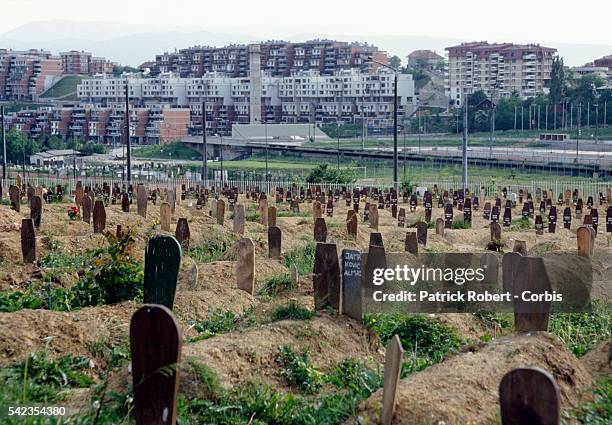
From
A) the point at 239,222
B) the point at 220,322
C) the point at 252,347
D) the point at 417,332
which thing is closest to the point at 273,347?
the point at 252,347

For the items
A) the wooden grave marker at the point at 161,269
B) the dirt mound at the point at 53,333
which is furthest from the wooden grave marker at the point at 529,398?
the wooden grave marker at the point at 161,269

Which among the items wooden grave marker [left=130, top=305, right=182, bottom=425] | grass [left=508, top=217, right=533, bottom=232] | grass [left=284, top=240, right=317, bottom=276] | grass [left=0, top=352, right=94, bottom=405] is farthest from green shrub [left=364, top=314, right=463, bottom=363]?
grass [left=508, top=217, right=533, bottom=232]

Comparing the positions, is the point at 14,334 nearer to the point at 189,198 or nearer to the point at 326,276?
the point at 326,276

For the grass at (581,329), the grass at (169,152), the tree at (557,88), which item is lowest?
the grass at (169,152)

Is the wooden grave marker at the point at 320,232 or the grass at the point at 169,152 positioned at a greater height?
the wooden grave marker at the point at 320,232

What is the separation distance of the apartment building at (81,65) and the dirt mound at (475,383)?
184 m

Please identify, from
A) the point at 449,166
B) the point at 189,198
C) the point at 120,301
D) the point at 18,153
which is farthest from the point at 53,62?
the point at 120,301

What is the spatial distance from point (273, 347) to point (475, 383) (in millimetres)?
2060

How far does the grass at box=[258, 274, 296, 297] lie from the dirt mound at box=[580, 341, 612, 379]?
15.0 feet

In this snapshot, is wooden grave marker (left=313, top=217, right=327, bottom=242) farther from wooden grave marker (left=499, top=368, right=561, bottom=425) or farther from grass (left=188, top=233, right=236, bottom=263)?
wooden grave marker (left=499, top=368, right=561, bottom=425)

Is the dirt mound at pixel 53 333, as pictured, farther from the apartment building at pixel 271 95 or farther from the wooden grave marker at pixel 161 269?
the apartment building at pixel 271 95

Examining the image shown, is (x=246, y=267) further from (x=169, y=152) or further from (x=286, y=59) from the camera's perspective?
(x=286, y=59)

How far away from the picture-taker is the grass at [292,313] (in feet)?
36.9

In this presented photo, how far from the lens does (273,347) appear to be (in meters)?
10.3
